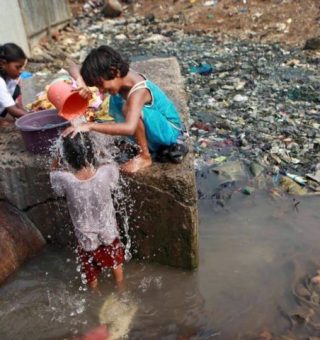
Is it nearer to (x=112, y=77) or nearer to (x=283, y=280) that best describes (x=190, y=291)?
(x=283, y=280)

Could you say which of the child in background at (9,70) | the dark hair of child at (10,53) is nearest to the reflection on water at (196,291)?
the child in background at (9,70)

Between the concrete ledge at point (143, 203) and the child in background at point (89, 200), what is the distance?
8.6 inches

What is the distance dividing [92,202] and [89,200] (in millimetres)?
24

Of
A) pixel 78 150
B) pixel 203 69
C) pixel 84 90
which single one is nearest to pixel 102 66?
pixel 84 90

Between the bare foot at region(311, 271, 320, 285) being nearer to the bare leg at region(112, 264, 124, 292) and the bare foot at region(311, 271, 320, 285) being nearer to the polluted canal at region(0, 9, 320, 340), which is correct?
the polluted canal at region(0, 9, 320, 340)

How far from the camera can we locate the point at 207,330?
2.85 m

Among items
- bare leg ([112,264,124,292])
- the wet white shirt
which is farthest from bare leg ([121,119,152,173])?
bare leg ([112,264,124,292])

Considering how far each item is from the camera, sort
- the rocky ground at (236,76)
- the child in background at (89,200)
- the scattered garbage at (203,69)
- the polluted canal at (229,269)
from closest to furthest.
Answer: the child in background at (89,200), the polluted canal at (229,269), the rocky ground at (236,76), the scattered garbage at (203,69)

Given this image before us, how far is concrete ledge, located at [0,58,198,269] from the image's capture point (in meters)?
2.95

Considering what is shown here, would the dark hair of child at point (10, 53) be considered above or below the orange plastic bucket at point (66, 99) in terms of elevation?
above

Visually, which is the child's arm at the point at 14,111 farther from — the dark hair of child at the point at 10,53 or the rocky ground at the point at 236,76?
the rocky ground at the point at 236,76

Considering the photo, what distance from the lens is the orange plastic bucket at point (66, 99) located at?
2.82 m

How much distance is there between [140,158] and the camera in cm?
301

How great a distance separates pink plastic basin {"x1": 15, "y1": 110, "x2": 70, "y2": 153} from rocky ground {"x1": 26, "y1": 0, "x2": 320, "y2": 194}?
1.20m
